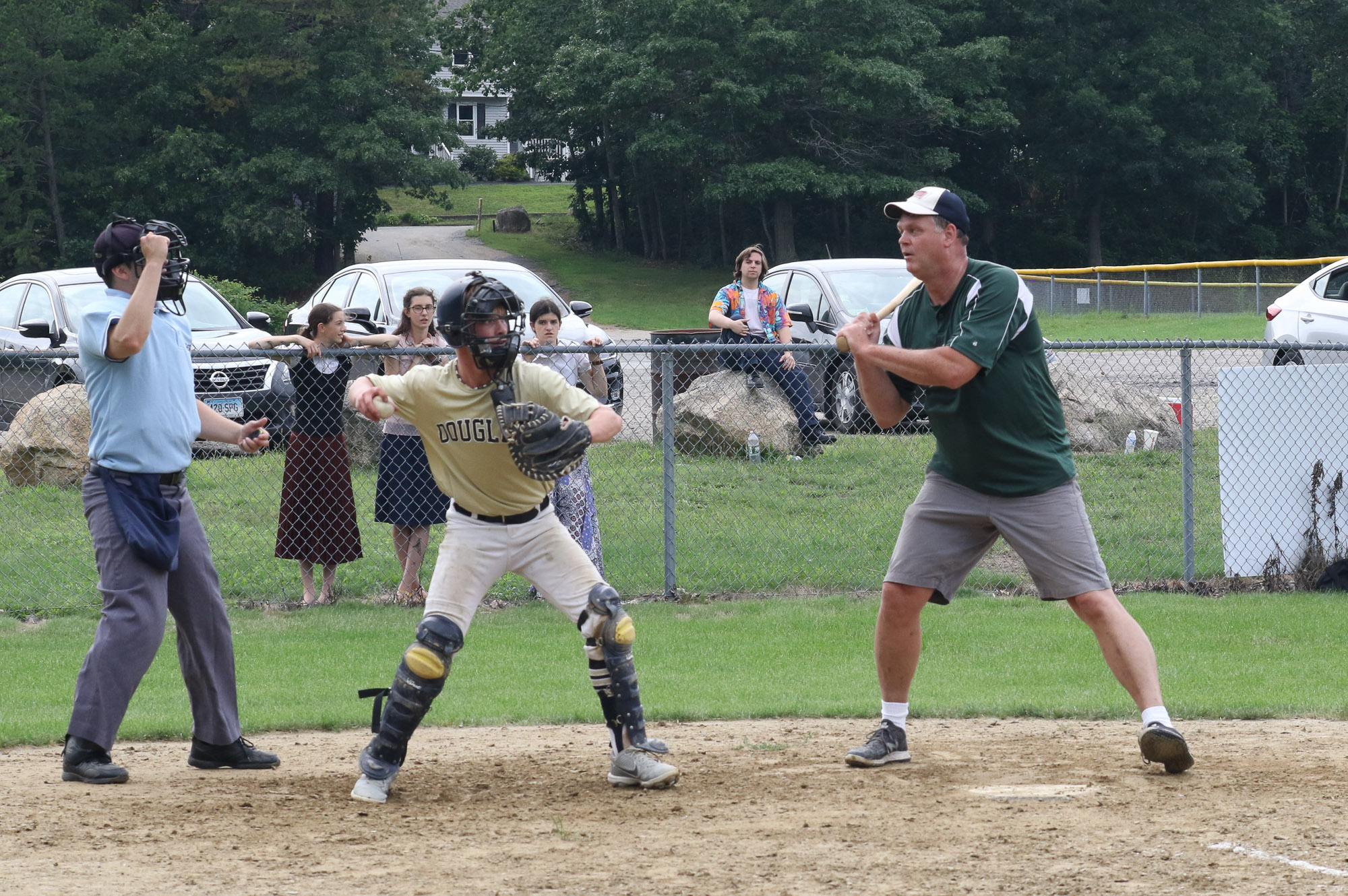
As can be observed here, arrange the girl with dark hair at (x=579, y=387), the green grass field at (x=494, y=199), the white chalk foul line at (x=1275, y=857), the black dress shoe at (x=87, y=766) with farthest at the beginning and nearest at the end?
the green grass field at (x=494, y=199), the girl with dark hair at (x=579, y=387), the black dress shoe at (x=87, y=766), the white chalk foul line at (x=1275, y=857)

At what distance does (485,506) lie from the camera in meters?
5.15

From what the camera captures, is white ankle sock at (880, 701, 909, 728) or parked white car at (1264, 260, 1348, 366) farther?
parked white car at (1264, 260, 1348, 366)

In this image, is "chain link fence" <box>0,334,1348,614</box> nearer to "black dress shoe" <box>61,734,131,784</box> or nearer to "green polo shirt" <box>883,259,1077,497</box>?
"black dress shoe" <box>61,734,131,784</box>

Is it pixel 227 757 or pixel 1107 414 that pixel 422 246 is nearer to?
pixel 1107 414

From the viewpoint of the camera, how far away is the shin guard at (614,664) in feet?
17.0

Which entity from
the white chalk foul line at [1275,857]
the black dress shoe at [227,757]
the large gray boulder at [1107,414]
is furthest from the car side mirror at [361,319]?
the white chalk foul line at [1275,857]

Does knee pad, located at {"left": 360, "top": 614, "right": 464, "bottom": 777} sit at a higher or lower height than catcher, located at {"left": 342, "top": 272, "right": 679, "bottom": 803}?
lower

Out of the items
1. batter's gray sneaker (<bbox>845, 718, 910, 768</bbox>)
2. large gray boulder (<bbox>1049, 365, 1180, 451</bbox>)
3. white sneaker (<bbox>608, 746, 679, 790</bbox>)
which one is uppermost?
large gray boulder (<bbox>1049, 365, 1180, 451</bbox>)

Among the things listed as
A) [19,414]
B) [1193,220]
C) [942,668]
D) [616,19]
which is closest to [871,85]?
[616,19]

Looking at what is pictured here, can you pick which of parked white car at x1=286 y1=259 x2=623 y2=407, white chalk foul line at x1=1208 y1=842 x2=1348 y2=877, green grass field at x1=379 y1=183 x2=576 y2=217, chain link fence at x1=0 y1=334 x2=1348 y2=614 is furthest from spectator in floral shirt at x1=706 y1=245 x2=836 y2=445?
green grass field at x1=379 y1=183 x2=576 y2=217

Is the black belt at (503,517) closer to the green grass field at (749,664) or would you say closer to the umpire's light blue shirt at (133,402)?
the umpire's light blue shirt at (133,402)

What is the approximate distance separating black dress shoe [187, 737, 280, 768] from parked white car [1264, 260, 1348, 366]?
1187 cm

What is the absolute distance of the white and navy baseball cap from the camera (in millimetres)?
5387

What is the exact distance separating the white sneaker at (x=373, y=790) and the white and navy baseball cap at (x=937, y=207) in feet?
8.89
